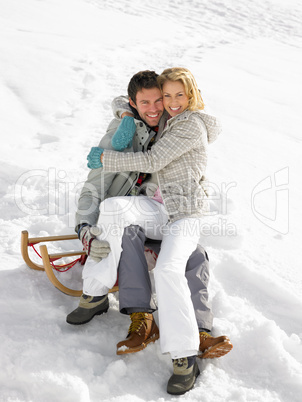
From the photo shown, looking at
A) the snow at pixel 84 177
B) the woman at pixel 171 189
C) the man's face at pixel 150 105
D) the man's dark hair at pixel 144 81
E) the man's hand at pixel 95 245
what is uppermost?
the man's dark hair at pixel 144 81

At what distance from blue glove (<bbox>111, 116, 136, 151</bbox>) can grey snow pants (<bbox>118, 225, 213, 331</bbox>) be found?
1.68 feet

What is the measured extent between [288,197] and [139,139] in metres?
1.86

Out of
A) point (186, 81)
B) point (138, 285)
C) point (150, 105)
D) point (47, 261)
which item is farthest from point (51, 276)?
point (186, 81)

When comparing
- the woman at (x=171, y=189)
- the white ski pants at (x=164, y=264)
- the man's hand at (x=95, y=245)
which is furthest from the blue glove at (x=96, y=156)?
the man's hand at (x=95, y=245)

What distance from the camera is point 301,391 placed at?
6.86ft

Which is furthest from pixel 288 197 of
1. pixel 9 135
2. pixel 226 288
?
pixel 9 135

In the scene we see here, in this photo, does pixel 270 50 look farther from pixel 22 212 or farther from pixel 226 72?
pixel 22 212

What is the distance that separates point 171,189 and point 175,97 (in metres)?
0.51

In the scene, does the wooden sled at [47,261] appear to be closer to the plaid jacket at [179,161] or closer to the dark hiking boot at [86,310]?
the dark hiking boot at [86,310]

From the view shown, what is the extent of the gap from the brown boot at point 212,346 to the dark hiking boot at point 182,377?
0.14m

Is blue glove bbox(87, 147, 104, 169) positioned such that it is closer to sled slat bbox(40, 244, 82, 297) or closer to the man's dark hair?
the man's dark hair

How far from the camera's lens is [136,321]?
2.29 metres

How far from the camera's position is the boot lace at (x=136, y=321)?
7.42 feet

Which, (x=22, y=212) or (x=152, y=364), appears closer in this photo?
(x=152, y=364)
